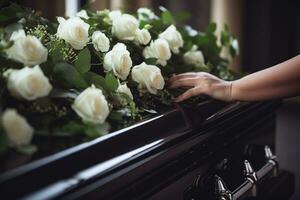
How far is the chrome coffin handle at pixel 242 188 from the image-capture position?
101cm

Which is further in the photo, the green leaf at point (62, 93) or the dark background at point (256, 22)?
the dark background at point (256, 22)

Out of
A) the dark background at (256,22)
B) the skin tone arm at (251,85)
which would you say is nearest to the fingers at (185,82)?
the skin tone arm at (251,85)

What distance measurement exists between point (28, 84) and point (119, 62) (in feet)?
1.08

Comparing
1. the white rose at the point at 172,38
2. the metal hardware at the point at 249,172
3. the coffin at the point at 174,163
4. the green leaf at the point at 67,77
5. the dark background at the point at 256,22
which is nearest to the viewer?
the coffin at the point at 174,163

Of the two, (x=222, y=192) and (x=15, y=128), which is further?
A: (x=222, y=192)

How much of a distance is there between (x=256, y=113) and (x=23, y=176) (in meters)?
0.87

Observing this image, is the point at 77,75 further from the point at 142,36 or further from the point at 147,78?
the point at 142,36

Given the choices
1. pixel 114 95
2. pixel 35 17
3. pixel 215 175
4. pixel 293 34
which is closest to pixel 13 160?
pixel 114 95

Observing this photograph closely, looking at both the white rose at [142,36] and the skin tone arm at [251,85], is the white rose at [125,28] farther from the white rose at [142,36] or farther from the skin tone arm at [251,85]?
the skin tone arm at [251,85]

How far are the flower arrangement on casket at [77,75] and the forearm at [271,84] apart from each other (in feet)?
0.60

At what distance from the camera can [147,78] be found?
1131mm

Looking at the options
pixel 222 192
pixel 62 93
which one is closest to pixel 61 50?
pixel 62 93

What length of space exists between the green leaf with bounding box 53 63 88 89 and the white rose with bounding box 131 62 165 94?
0.23 m

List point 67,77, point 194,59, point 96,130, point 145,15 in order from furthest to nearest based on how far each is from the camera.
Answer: point 145,15 < point 194,59 < point 67,77 < point 96,130
